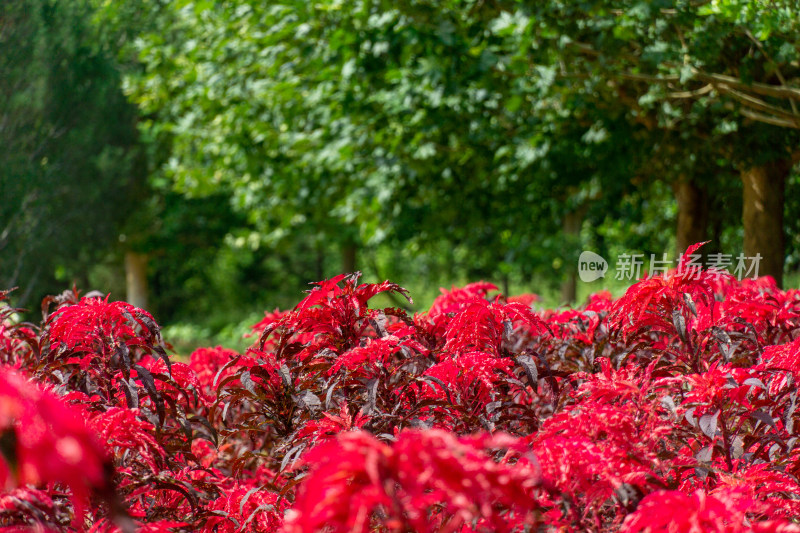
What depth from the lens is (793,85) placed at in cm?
596

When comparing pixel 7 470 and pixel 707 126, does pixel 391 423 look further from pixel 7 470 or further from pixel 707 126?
pixel 707 126

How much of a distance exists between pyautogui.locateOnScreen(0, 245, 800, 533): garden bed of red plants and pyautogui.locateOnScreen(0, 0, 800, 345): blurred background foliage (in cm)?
300

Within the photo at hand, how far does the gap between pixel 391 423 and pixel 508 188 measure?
713 cm

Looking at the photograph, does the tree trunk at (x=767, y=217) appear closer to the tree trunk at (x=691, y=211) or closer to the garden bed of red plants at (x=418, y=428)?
the tree trunk at (x=691, y=211)

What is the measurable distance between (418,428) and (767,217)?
5846mm

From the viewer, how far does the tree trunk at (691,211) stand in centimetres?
730

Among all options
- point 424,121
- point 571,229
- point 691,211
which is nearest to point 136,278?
point 571,229

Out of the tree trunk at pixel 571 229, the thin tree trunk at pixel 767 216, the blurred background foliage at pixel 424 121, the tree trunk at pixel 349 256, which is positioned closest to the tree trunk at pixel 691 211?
the blurred background foliage at pixel 424 121

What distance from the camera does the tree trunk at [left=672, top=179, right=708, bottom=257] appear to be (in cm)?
730

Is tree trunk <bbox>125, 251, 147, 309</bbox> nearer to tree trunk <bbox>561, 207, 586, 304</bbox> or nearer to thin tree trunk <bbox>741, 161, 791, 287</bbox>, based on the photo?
tree trunk <bbox>561, 207, 586, 304</bbox>

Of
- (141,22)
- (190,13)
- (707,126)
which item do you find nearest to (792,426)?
(707,126)

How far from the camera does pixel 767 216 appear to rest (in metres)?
6.46

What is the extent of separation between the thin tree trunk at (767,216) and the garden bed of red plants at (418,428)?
178 inches

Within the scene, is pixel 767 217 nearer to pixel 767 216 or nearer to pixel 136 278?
pixel 767 216
